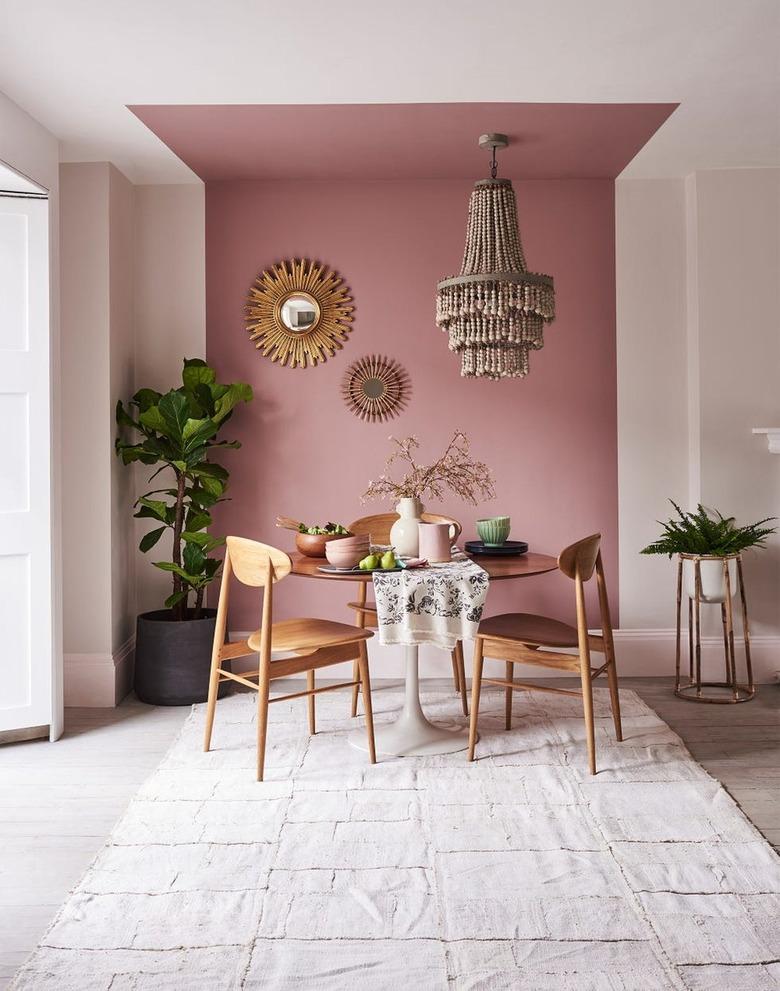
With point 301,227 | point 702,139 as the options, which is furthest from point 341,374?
point 702,139

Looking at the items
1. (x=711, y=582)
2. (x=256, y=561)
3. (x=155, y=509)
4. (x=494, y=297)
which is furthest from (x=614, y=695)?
(x=155, y=509)

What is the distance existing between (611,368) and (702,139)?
1125mm

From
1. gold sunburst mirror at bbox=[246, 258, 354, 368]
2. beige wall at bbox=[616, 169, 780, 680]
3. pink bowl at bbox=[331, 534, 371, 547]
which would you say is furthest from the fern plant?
gold sunburst mirror at bbox=[246, 258, 354, 368]

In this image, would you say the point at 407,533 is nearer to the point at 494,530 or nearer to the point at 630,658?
the point at 494,530

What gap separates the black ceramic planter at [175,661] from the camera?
394cm

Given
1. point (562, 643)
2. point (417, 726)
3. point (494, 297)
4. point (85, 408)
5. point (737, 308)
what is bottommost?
point (417, 726)

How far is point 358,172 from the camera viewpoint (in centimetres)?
418

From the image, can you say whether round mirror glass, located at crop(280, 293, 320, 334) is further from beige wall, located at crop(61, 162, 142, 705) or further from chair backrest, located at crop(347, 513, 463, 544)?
chair backrest, located at crop(347, 513, 463, 544)

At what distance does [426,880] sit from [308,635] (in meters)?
1.13

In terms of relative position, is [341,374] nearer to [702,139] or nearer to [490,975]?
[702,139]

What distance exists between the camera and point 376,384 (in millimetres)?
4355

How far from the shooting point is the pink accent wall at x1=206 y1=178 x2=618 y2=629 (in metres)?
4.34

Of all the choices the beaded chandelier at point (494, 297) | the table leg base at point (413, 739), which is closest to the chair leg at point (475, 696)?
the table leg base at point (413, 739)

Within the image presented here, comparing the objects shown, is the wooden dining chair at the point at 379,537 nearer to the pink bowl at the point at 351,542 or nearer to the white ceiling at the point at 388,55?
the pink bowl at the point at 351,542
